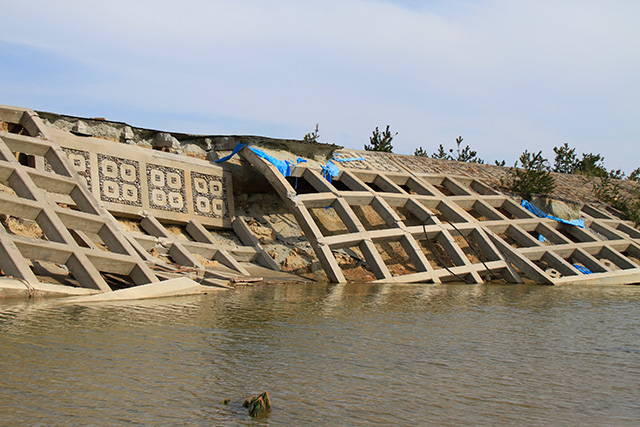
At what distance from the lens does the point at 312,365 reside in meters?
4.51

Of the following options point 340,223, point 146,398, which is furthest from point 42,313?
point 340,223

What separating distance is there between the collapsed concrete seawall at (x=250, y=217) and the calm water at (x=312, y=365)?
165 centimetres

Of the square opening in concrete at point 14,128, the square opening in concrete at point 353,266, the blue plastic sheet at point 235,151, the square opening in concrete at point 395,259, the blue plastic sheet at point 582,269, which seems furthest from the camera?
the blue plastic sheet at point 582,269

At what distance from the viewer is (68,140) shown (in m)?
10.4

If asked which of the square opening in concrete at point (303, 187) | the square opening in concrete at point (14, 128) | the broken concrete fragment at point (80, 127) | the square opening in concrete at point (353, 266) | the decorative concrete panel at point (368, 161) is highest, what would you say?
the decorative concrete panel at point (368, 161)

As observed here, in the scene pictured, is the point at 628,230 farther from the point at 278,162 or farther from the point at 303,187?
the point at 278,162

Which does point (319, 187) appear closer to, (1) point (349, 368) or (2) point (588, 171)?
(1) point (349, 368)

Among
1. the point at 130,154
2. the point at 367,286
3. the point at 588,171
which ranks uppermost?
the point at 588,171

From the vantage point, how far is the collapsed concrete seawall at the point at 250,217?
8.21 meters

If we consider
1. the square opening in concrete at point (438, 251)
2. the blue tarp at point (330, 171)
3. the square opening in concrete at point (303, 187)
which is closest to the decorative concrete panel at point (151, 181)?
the square opening in concrete at point (303, 187)

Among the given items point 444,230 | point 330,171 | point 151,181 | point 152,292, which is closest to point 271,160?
point 330,171

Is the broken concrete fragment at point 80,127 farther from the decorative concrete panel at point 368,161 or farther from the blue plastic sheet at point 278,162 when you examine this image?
the decorative concrete panel at point 368,161

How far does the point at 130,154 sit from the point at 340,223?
457 centimetres

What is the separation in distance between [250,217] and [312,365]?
841 centimetres
